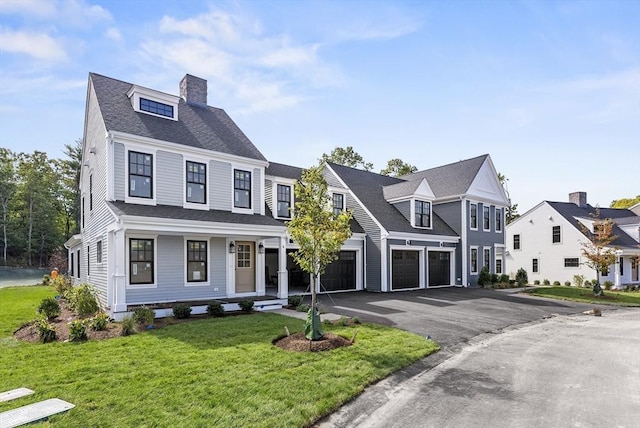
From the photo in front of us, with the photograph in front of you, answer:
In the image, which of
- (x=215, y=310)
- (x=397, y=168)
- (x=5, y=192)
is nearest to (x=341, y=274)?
(x=215, y=310)

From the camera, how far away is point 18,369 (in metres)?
6.72

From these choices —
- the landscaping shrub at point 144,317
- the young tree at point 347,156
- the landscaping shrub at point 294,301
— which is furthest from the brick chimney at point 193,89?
the young tree at point 347,156

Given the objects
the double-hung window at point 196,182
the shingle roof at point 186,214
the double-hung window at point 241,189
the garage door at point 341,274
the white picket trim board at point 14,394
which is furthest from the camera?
the garage door at point 341,274

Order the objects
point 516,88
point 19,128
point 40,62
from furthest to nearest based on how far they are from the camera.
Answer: point 19,128, point 516,88, point 40,62

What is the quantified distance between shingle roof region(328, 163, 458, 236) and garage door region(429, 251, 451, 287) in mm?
1363

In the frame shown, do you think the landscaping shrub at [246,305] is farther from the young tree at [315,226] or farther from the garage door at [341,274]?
the garage door at [341,274]

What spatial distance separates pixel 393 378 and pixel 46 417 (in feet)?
17.0

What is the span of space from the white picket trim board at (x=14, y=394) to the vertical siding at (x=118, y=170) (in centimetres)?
792

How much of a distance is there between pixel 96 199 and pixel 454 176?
71.0ft

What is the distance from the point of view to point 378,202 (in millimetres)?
22828

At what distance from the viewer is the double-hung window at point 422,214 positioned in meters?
22.7

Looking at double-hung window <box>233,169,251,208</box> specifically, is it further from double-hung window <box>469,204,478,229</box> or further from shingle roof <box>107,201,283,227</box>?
double-hung window <box>469,204,478,229</box>

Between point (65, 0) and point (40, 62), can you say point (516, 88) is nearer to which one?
point (65, 0)

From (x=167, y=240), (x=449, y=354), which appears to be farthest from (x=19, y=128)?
(x=449, y=354)
